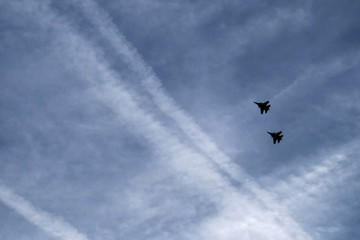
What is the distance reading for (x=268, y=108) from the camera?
88500 millimetres

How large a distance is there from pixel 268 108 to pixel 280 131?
6458 mm

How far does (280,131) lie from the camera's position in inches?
3541
